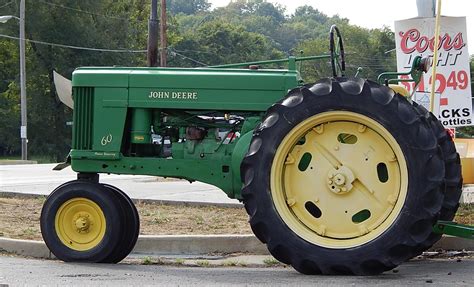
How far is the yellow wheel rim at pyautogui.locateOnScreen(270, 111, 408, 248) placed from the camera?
7801mm

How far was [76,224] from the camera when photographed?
8781mm

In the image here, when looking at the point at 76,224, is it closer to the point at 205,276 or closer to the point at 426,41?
the point at 205,276

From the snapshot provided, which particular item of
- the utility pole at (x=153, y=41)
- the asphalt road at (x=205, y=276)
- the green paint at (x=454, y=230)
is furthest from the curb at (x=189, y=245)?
the utility pole at (x=153, y=41)

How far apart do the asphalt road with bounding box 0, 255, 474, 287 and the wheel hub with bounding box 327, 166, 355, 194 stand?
731 millimetres

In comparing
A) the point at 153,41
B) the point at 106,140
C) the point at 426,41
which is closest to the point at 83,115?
the point at 106,140

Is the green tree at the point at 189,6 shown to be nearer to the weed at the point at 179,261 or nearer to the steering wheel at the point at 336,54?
the weed at the point at 179,261

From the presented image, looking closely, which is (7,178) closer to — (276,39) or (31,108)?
(31,108)

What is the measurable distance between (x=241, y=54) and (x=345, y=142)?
77598 millimetres

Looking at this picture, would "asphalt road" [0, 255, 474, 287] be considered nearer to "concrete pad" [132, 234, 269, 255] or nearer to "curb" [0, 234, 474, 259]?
"curb" [0, 234, 474, 259]

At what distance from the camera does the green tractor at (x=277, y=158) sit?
25.1 feet

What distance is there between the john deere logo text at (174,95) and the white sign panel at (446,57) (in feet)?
18.7

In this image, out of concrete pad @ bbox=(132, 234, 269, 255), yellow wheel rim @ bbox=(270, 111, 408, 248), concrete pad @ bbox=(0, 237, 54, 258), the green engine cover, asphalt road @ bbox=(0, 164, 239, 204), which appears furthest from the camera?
asphalt road @ bbox=(0, 164, 239, 204)

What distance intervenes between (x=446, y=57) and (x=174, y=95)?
6.12m

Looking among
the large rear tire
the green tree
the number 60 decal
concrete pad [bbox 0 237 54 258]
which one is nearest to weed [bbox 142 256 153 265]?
concrete pad [bbox 0 237 54 258]
